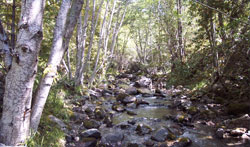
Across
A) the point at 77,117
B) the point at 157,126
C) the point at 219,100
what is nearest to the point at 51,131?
the point at 77,117

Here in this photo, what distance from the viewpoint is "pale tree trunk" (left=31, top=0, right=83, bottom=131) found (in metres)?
2.99

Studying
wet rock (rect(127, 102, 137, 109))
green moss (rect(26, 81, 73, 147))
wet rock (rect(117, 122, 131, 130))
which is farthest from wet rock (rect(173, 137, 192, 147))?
wet rock (rect(127, 102, 137, 109))

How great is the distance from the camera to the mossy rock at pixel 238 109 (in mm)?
7219

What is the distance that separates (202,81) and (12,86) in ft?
30.9

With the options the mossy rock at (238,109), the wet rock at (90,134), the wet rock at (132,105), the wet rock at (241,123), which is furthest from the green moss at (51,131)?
the mossy rock at (238,109)

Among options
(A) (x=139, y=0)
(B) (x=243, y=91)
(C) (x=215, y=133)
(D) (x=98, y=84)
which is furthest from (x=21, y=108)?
(A) (x=139, y=0)

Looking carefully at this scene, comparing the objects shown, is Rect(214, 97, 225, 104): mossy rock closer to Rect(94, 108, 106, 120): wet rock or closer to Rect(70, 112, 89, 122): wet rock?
Rect(94, 108, 106, 120): wet rock

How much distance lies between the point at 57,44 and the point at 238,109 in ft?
24.6

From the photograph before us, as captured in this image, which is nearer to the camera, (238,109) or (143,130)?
(143,130)

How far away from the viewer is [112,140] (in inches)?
214

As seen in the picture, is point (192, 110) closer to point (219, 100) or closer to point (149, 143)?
point (219, 100)

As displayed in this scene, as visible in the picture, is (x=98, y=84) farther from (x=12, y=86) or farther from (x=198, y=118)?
(x=12, y=86)

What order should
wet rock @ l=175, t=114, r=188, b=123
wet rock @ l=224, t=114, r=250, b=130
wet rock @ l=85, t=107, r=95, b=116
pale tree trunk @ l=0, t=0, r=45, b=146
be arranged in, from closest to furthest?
pale tree trunk @ l=0, t=0, r=45, b=146
wet rock @ l=224, t=114, r=250, b=130
wet rock @ l=175, t=114, r=188, b=123
wet rock @ l=85, t=107, r=95, b=116

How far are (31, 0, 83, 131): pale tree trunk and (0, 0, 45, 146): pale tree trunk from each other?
0.29 metres
